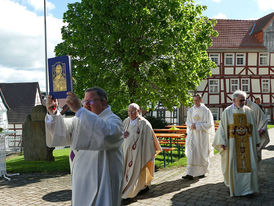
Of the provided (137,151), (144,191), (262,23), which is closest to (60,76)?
(137,151)

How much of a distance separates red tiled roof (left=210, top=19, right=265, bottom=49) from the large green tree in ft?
61.0

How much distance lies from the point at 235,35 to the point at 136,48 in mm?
23754

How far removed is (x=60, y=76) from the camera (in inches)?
129

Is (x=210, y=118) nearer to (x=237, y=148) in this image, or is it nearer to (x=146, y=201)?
(x=237, y=148)

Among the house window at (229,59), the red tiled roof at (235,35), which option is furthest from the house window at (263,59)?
the house window at (229,59)

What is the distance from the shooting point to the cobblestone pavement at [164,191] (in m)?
6.03

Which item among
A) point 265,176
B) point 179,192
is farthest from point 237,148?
point 265,176

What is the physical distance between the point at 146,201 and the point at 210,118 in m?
3.51

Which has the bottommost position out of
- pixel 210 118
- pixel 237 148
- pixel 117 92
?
pixel 237 148

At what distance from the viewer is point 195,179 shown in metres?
7.96

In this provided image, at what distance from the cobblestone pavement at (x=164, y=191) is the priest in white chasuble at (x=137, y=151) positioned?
0.33 meters

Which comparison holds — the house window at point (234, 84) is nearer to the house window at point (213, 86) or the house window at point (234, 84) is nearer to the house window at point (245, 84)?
the house window at point (245, 84)

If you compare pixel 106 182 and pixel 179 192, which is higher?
pixel 106 182

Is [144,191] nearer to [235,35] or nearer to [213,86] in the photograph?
[213,86]
